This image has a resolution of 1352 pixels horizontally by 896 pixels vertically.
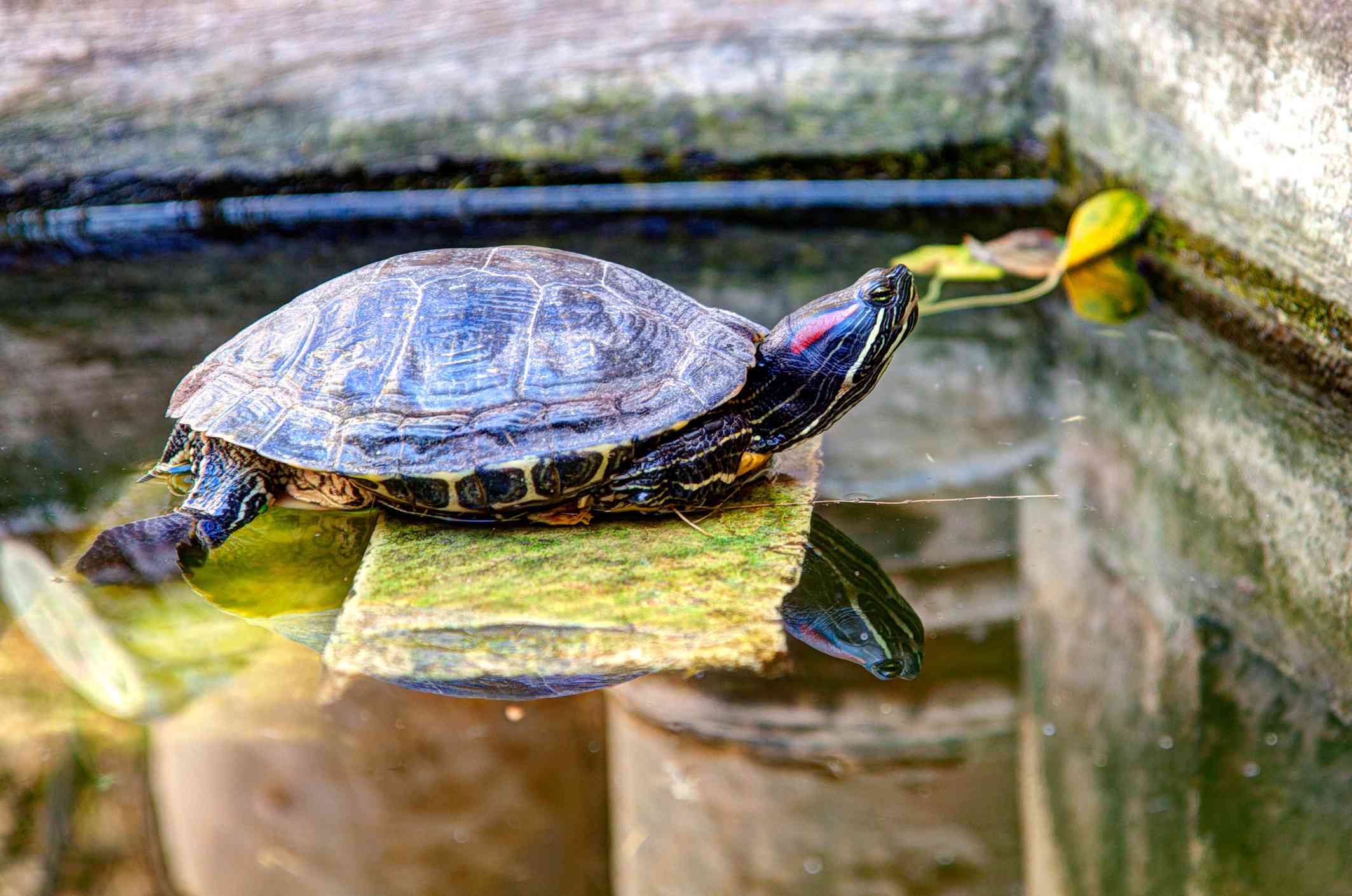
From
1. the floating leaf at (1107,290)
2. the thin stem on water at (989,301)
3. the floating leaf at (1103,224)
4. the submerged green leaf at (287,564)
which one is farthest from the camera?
the floating leaf at (1103,224)

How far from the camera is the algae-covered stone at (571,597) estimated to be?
2.25m

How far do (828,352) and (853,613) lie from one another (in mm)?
624

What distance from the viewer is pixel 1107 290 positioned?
13.2 feet

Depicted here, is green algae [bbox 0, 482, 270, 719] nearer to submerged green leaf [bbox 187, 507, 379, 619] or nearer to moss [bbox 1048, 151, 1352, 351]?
submerged green leaf [bbox 187, 507, 379, 619]

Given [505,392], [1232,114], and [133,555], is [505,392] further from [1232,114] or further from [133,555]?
[1232,114]

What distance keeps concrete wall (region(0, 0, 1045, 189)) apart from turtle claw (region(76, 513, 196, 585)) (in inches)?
108

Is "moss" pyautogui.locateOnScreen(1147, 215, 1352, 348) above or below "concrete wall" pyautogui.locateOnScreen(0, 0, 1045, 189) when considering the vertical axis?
below

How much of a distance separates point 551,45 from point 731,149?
832 mm

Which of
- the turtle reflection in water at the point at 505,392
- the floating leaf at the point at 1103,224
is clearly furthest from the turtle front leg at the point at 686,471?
the floating leaf at the point at 1103,224

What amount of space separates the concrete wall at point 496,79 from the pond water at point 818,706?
6.85 feet

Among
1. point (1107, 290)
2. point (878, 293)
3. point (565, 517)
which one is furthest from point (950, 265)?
point (565, 517)

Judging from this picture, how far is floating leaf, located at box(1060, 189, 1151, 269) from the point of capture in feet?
13.5

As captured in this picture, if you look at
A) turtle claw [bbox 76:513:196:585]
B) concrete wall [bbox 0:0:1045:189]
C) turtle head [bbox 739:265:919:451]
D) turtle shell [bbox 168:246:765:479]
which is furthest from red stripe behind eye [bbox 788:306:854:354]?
concrete wall [bbox 0:0:1045:189]

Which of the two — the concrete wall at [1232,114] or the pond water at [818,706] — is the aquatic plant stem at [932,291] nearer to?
the concrete wall at [1232,114]
